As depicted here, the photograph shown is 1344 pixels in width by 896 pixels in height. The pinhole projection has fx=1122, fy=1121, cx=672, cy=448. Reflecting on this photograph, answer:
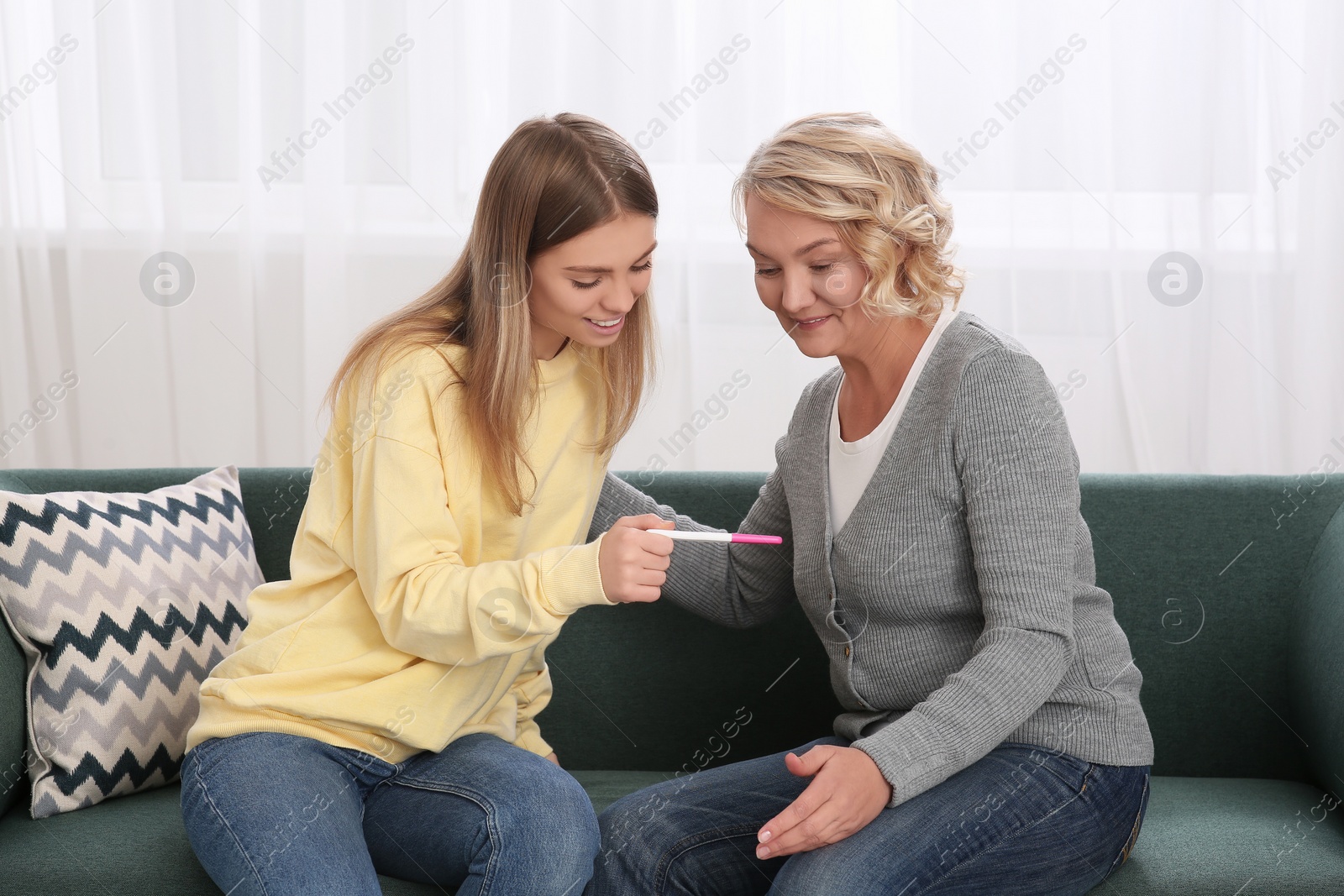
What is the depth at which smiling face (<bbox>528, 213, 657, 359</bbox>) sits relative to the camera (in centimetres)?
123

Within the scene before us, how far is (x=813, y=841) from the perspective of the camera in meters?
1.08

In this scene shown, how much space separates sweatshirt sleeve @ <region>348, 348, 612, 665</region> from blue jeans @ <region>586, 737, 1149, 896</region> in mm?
290

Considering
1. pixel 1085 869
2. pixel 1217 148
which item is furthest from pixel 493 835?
pixel 1217 148

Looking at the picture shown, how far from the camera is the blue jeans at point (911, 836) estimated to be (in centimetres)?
110

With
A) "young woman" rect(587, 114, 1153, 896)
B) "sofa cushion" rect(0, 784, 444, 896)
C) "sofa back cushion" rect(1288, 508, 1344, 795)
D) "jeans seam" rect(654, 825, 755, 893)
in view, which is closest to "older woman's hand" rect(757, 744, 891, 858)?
"young woman" rect(587, 114, 1153, 896)

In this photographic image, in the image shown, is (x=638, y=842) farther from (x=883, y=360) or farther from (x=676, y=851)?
(x=883, y=360)

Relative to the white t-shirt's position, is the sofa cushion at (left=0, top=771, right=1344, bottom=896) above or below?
below

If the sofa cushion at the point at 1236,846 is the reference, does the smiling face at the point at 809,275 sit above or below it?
above

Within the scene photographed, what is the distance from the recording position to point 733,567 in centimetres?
152

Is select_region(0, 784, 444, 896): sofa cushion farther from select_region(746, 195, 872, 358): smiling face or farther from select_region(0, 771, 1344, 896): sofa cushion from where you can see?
select_region(746, 195, 872, 358): smiling face

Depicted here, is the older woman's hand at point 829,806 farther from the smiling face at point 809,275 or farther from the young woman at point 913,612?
the smiling face at point 809,275

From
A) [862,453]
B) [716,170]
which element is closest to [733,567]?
[862,453]

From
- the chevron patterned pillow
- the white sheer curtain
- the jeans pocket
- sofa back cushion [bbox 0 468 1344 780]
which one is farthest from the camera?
the white sheer curtain

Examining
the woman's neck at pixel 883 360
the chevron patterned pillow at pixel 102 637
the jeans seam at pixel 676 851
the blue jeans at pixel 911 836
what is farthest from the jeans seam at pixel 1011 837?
the chevron patterned pillow at pixel 102 637
